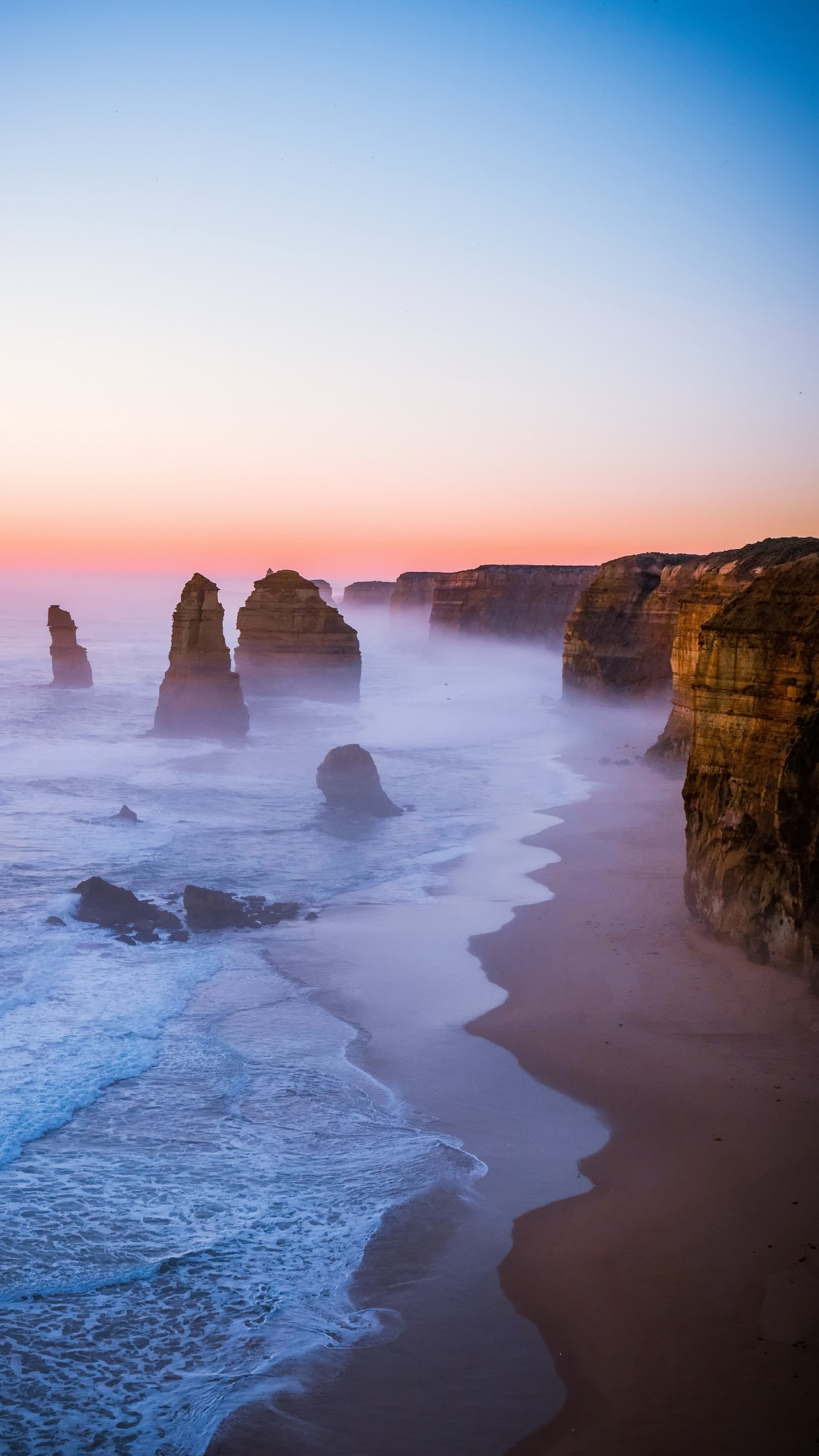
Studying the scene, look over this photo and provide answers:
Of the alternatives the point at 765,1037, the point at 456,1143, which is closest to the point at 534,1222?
the point at 456,1143

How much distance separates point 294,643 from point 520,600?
4064 centimetres

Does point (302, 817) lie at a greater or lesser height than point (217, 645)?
lesser

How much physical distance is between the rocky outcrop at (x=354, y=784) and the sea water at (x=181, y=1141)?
41.3 inches

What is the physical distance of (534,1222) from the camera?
25.8 feet

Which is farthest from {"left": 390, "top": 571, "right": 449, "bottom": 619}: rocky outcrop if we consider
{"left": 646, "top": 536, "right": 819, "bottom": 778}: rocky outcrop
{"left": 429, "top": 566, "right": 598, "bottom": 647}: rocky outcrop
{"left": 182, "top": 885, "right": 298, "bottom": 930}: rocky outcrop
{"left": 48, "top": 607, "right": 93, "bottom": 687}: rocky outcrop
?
{"left": 182, "top": 885, "right": 298, "bottom": 930}: rocky outcrop

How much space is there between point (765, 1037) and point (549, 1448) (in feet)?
19.4

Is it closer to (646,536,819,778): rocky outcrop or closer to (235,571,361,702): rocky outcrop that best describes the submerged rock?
(646,536,819,778): rocky outcrop

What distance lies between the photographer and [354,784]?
89.4 feet

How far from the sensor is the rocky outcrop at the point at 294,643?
186 ft

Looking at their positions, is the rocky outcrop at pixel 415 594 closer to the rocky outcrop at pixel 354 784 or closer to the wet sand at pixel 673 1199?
the rocky outcrop at pixel 354 784

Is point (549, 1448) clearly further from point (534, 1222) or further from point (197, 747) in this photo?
point (197, 747)

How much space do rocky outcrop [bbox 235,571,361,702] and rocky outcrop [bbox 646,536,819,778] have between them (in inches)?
1140

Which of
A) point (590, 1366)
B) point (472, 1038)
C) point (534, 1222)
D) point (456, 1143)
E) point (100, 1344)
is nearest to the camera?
point (590, 1366)

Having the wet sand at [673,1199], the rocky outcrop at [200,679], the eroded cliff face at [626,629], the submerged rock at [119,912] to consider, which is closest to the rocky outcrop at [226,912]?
the submerged rock at [119,912]
